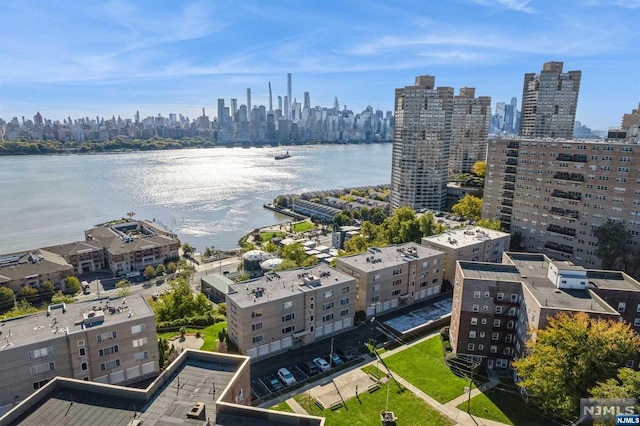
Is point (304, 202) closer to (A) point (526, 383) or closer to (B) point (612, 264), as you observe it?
(B) point (612, 264)

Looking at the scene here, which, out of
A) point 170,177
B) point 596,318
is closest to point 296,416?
point 596,318

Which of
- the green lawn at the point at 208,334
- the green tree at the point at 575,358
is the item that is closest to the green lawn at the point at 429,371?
the green tree at the point at 575,358

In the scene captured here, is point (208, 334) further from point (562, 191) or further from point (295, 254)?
point (562, 191)

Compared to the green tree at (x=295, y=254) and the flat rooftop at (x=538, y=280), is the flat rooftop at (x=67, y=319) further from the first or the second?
the green tree at (x=295, y=254)

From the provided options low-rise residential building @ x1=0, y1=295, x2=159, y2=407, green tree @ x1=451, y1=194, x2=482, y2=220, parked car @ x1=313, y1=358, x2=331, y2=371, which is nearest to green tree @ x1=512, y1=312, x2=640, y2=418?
parked car @ x1=313, y1=358, x2=331, y2=371

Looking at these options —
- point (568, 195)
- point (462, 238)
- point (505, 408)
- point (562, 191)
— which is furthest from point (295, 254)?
point (568, 195)
